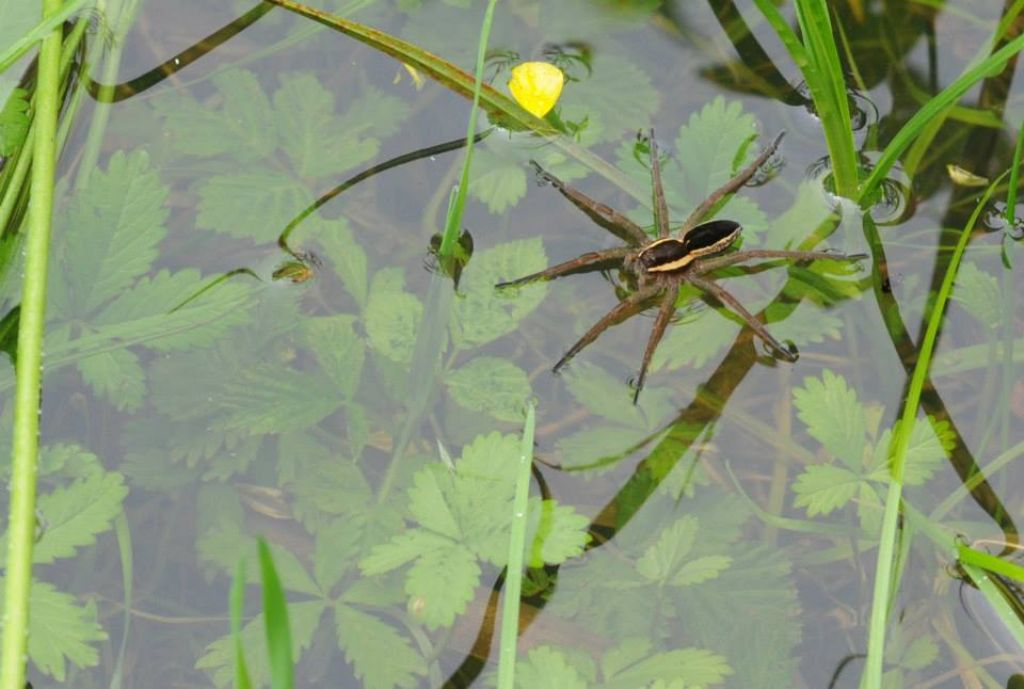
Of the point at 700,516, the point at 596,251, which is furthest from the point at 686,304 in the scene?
the point at 700,516

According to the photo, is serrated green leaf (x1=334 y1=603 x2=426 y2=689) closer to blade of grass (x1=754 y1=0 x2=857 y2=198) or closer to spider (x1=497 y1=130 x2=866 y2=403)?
spider (x1=497 y1=130 x2=866 y2=403)

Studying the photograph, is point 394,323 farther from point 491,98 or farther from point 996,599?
point 996,599

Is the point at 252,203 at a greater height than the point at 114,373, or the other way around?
the point at 252,203

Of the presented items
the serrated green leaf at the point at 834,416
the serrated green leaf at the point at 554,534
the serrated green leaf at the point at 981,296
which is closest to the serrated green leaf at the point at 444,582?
the serrated green leaf at the point at 554,534

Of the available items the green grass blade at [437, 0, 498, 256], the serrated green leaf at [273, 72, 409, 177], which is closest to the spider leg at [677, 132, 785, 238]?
the green grass blade at [437, 0, 498, 256]

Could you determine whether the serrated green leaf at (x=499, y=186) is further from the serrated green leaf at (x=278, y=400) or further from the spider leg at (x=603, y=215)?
the serrated green leaf at (x=278, y=400)

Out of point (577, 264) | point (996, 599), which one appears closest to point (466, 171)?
point (577, 264)
